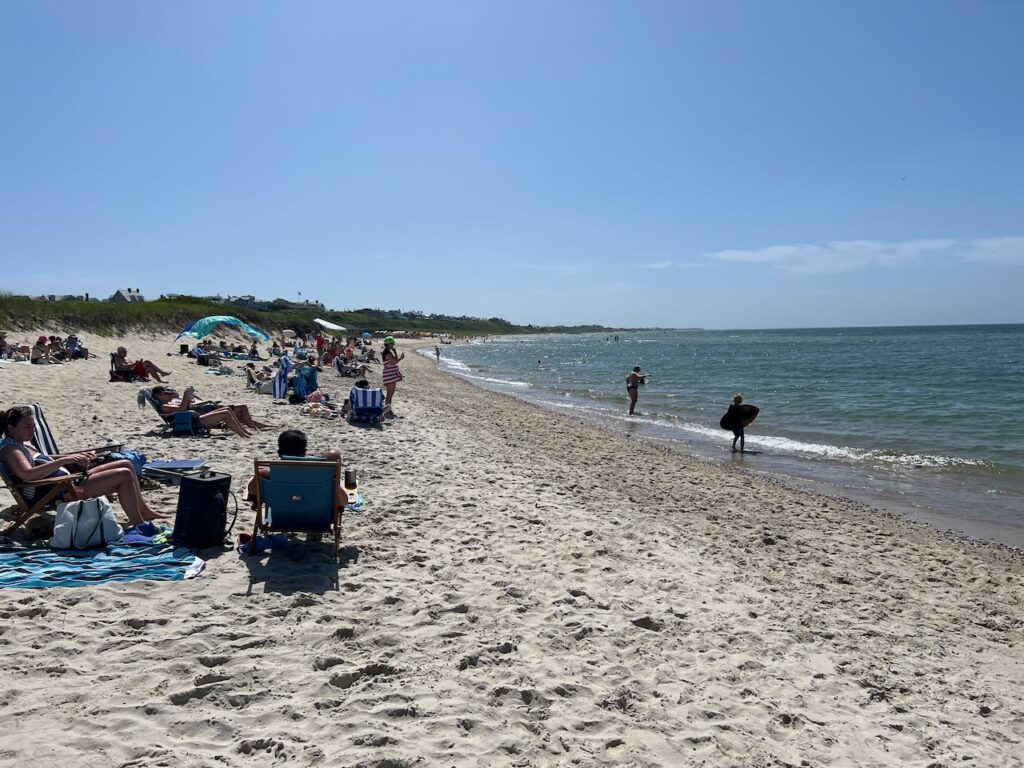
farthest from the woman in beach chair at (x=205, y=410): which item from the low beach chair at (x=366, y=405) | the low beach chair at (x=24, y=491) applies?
the low beach chair at (x=24, y=491)

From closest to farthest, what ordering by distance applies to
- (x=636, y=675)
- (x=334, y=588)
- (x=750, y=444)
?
(x=636, y=675), (x=334, y=588), (x=750, y=444)

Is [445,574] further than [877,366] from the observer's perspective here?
No

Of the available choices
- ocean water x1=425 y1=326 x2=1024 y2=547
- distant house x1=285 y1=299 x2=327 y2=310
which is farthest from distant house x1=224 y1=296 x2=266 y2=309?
ocean water x1=425 y1=326 x2=1024 y2=547

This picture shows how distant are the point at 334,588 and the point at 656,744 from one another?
2485mm

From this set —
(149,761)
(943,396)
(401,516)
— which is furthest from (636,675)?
(943,396)

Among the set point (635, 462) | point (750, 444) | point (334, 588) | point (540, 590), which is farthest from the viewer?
point (750, 444)

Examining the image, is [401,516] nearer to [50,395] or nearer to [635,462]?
[635,462]

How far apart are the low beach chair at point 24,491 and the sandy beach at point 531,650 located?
1010mm

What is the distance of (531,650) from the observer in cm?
408

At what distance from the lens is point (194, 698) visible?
325 centimetres

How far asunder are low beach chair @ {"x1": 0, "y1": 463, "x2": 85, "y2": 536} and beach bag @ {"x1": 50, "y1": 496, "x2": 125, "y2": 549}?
174mm

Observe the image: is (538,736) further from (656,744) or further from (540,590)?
(540,590)

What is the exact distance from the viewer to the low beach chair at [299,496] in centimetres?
514

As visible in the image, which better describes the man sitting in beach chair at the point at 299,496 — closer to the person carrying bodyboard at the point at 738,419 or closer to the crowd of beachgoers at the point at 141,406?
the crowd of beachgoers at the point at 141,406
